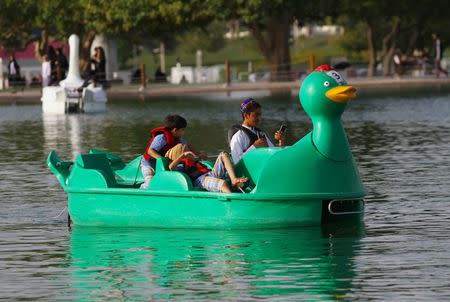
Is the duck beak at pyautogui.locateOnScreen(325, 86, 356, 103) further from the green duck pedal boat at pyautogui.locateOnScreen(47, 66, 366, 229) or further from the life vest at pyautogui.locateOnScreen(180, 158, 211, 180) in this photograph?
the life vest at pyautogui.locateOnScreen(180, 158, 211, 180)

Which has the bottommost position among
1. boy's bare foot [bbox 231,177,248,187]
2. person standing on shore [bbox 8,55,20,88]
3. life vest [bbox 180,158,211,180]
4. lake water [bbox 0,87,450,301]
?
person standing on shore [bbox 8,55,20,88]

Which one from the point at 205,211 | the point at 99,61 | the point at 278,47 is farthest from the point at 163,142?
the point at 278,47

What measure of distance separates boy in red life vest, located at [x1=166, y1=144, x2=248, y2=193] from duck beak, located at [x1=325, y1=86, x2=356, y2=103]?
1334 mm

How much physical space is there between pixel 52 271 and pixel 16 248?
6.08ft

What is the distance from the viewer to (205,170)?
17.8 metres

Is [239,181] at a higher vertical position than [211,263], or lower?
higher

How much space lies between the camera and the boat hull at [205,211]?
56.2 ft

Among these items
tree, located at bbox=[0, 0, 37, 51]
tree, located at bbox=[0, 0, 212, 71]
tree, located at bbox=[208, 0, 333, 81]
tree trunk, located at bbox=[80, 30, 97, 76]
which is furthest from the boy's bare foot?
tree, located at bbox=[0, 0, 37, 51]

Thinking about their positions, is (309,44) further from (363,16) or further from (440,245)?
(440,245)

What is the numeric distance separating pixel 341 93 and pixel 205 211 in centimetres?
203

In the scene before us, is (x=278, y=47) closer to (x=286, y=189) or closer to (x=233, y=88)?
(x=233, y=88)

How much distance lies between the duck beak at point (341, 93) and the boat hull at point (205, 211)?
1.15m

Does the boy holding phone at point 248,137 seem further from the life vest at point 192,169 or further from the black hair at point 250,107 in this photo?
the life vest at point 192,169

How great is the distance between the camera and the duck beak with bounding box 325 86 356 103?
56.0 feet
